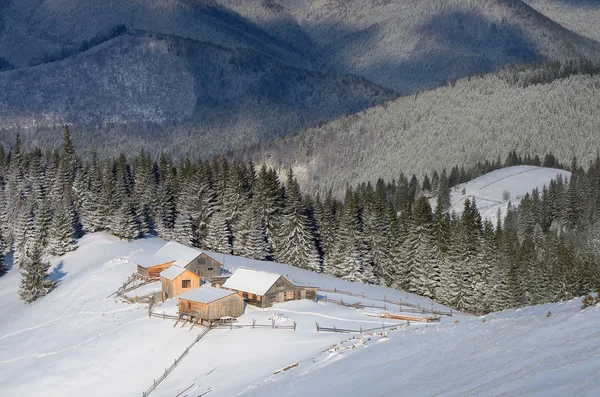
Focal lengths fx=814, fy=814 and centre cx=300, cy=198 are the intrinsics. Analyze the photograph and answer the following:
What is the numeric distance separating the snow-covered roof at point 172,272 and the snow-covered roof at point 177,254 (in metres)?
1.57

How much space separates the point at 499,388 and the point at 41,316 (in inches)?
2321

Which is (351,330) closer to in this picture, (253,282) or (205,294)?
(253,282)

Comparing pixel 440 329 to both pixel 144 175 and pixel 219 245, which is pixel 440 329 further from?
pixel 144 175

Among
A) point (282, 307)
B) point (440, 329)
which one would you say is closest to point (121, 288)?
point (282, 307)

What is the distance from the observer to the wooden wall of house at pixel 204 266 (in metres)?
82.9

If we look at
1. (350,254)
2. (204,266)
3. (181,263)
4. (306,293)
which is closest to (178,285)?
(181,263)

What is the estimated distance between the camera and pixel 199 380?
189 feet

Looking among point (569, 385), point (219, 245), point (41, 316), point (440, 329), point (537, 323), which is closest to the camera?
point (569, 385)

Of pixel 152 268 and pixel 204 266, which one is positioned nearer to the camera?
pixel 204 266

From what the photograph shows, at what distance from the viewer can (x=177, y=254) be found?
8625 cm

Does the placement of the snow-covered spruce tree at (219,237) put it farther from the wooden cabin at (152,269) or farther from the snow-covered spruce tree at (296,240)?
the wooden cabin at (152,269)

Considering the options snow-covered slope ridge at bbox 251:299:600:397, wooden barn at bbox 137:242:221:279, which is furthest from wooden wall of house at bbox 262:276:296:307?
snow-covered slope ridge at bbox 251:299:600:397

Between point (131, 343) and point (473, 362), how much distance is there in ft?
115

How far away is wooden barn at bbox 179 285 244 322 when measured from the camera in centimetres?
6944
